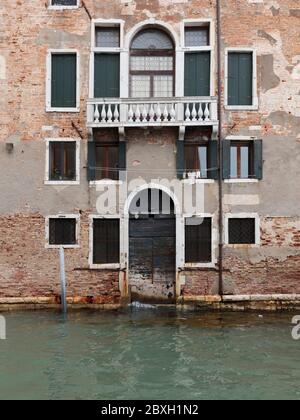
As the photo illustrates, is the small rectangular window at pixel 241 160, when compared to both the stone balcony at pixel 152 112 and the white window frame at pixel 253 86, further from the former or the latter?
the stone balcony at pixel 152 112

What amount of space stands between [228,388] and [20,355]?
3669mm

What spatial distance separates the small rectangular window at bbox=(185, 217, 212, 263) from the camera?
13.6 meters

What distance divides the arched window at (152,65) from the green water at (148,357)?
576 centimetres

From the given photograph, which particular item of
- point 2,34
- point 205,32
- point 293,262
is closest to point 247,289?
point 293,262

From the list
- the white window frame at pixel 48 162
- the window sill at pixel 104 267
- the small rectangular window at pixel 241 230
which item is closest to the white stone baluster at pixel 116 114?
the white window frame at pixel 48 162

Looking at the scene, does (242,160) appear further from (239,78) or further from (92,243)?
(92,243)

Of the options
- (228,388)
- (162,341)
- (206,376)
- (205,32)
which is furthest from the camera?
(205,32)

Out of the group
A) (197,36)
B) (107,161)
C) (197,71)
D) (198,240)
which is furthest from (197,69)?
(198,240)

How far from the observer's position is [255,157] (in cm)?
1358

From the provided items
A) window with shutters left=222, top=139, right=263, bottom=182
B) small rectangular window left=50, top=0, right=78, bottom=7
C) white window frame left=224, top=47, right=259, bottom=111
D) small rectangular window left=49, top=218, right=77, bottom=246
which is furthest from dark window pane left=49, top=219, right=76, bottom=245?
small rectangular window left=50, top=0, right=78, bottom=7

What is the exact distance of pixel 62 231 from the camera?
13688 millimetres

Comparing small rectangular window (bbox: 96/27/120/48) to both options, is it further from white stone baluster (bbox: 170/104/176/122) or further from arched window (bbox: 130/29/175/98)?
white stone baluster (bbox: 170/104/176/122)

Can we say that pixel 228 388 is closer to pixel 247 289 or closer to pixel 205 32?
pixel 247 289

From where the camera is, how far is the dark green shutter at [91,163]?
13.6m
